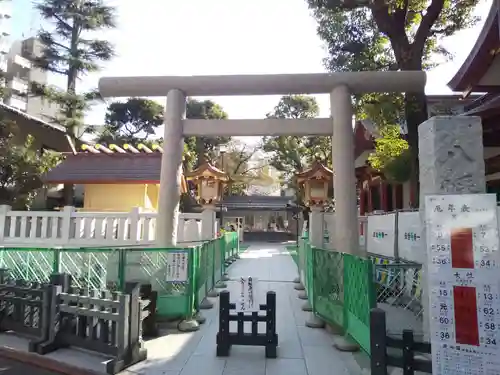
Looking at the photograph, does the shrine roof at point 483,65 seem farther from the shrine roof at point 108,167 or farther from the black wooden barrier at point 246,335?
the shrine roof at point 108,167

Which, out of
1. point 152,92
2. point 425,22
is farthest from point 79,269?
point 425,22

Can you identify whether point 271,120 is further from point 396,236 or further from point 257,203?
point 257,203

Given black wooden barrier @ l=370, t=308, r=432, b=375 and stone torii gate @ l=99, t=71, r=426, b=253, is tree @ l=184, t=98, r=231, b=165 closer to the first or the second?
stone torii gate @ l=99, t=71, r=426, b=253

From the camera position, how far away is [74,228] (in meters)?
9.08

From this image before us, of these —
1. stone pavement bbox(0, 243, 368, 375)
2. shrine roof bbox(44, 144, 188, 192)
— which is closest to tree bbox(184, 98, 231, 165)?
shrine roof bbox(44, 144, 188, 192)

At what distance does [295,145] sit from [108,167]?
20.0 m

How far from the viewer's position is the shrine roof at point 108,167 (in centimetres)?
1157

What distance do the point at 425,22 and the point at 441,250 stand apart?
33.1ft

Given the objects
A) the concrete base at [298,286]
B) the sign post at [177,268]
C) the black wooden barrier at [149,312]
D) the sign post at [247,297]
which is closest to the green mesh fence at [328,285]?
the sign post at [247,297]

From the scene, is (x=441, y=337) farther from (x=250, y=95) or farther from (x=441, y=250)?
(x=250, y=95)

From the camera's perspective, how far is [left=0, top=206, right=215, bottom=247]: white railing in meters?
8.95

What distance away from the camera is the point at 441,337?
9.98 feet

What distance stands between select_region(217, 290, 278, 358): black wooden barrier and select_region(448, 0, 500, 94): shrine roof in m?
8.88

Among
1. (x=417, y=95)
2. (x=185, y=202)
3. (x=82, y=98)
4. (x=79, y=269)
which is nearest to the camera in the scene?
(x=79, y=269)
